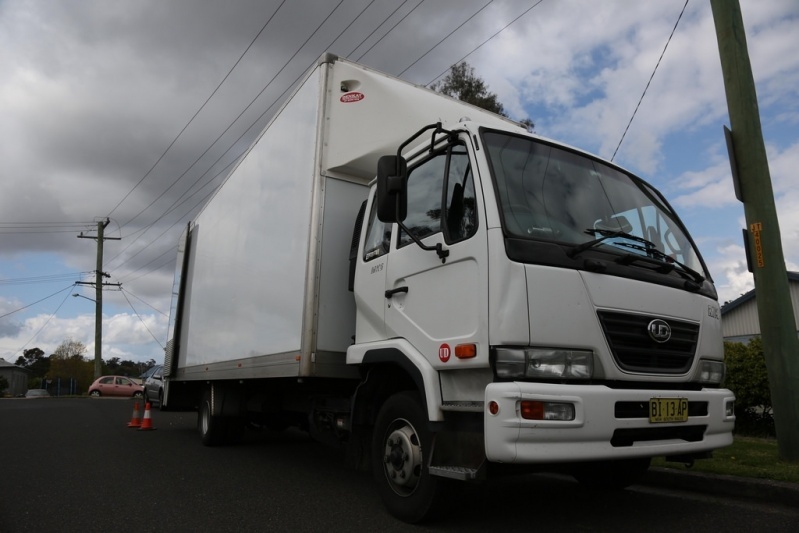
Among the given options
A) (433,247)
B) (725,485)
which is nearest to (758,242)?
(725,485)

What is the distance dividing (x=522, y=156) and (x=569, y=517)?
2509 mm

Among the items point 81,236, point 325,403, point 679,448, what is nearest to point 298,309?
point 325,403

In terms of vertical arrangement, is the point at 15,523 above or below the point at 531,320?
below

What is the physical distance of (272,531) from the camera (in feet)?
13.0

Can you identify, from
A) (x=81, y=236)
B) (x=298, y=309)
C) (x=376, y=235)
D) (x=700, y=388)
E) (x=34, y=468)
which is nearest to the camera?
(x=700, y=388)

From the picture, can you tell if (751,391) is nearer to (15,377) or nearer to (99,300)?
(99,300)

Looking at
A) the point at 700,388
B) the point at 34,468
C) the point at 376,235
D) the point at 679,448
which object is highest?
the point at 376,235

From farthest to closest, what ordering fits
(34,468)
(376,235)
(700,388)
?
(34,468), (376,235), (700,388)

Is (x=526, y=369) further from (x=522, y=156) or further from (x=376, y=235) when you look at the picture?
(x=376, y=235)

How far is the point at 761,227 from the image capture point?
582cm

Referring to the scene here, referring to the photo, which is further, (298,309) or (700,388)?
(298,309)

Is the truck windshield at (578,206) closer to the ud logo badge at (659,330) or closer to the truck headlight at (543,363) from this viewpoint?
the ud logo badge at (659,330)

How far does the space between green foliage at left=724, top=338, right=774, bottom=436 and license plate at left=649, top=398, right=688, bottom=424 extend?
5787mm

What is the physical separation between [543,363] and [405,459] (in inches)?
48.2
